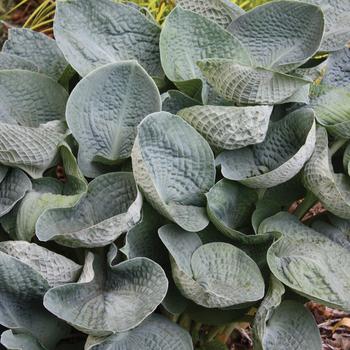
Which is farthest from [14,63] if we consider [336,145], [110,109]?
[336,145]

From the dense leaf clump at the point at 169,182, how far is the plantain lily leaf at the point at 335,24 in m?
0.08

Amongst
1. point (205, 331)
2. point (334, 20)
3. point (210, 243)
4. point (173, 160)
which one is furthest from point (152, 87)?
point (205, 331)

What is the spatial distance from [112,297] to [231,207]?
218mm

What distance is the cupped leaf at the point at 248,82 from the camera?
34.1 inches

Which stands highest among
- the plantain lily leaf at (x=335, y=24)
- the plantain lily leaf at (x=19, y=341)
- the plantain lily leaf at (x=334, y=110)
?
the plantain lily leaf at (x=335, y=24)

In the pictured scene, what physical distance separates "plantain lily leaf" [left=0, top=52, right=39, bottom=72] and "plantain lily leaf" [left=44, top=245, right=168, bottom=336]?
334 millimetres

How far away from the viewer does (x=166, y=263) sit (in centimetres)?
92

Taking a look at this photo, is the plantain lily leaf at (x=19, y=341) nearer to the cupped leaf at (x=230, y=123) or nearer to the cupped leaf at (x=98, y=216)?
the cupped leaf at (x=98, y=216)

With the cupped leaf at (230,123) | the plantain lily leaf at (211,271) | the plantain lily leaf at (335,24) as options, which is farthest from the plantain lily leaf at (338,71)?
the plantain lily leaf at (211,271)

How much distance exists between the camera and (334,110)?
3.23 ft

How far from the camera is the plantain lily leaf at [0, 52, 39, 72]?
1.01 m

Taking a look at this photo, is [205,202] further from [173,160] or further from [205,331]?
[205,331]

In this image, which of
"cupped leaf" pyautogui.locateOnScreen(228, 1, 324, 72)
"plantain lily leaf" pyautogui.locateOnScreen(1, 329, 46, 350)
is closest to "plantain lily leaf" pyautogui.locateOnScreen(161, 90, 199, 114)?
"cupped leaf" pyautogui.locateOnScreen(228, 1, 324, 72)

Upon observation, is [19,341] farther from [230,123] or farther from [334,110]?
[334,110]
